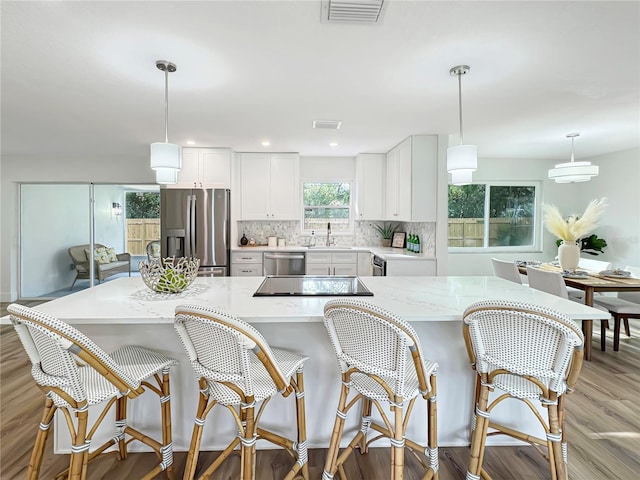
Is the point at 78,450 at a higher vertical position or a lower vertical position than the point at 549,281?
lower

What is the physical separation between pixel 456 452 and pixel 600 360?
2306 millimetres

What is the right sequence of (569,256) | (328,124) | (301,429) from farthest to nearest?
(569,256), (328,124), (301,429)

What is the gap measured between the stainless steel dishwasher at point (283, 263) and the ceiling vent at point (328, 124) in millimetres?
1926

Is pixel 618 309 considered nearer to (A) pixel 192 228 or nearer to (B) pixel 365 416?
(B) pixel 365 416

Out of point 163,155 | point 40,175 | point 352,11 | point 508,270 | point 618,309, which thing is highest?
point 352,11

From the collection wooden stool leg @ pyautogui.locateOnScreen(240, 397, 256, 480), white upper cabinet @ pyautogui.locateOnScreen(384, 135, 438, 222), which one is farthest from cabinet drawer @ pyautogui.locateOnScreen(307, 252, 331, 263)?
wooden stool leg @ pyautogui.locateOnScreen(240, 397, 256, 480)

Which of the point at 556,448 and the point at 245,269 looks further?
the point at 245,269

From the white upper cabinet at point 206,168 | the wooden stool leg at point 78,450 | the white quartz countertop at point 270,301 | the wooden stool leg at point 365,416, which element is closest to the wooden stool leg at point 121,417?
the wooden stool leg at point 78,450

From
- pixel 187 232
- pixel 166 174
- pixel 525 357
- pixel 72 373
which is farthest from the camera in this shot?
pixel 187 232

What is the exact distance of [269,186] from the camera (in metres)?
5.18

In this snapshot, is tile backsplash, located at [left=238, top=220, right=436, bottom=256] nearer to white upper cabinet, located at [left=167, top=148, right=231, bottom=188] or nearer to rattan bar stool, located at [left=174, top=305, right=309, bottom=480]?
white upper cabinet, located at [left=167, top=148, right=231, bottom=188]

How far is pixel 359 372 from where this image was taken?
5.11 feet

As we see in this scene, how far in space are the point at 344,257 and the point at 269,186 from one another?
5.06 feet

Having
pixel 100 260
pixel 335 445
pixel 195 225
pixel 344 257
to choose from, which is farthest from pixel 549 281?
pixel 100 260
